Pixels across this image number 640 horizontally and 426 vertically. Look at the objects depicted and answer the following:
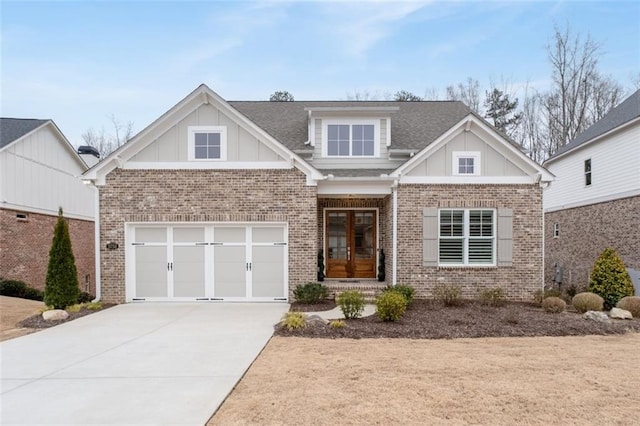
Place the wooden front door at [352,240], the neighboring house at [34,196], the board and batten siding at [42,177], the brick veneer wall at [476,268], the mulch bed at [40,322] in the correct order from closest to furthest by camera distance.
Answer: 1. the mulch bed at [40,322]
2. the brick veneer wall at [476,268]
3. the wooden front door at [352,240]
4. the neighboring house at [34,196]
5. the board and batten siding at [42,177]

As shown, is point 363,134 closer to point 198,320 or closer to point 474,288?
point 474,288

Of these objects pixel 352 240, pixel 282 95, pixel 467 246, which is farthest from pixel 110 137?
pixel 467 246

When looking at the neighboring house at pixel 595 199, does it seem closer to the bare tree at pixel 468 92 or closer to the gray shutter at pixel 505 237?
the gray shutter at pixel 505 237

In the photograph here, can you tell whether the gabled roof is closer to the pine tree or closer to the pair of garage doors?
the pine tree

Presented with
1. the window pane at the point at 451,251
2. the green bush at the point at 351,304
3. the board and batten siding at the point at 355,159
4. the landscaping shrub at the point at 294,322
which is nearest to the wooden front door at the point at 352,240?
the board and batten siding at the point at 355,159

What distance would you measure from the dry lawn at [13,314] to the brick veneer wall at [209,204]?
1891mm

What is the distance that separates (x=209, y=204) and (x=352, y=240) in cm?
496

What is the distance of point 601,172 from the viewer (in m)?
15.0

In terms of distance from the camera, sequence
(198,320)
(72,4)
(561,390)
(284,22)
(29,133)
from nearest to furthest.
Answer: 1. (561,390)
2. (198,320)
3. (72,4)
4. (284,22)
5. (29,133)

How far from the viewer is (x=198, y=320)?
880 centimetres

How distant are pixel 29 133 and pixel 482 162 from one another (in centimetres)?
1724

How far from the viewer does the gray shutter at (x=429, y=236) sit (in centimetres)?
1108

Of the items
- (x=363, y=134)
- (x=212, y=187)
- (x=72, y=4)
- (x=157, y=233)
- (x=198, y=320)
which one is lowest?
(x=198, y=320)

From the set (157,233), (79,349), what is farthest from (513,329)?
(157,233)
